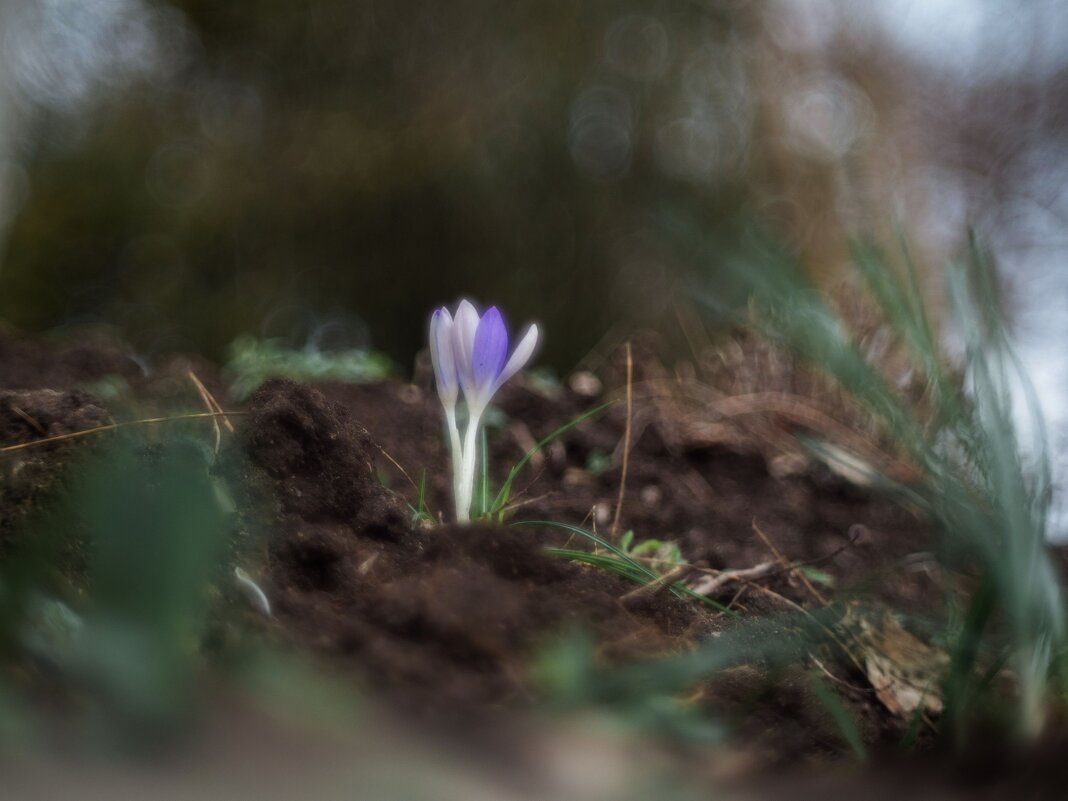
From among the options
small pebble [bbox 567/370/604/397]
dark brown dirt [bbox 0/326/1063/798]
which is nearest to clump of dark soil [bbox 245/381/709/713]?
dark brown dirt [bbox 0/326/1063/798]

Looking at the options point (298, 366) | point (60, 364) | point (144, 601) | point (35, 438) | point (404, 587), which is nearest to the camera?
point (144, 601)

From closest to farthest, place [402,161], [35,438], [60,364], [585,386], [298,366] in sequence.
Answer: [35,438] < [60,364] < [298,366] < [585,386] < [402,161]

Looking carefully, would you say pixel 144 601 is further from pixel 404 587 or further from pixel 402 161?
pixel 402 161

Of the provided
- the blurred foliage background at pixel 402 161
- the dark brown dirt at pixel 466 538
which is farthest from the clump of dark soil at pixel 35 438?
the blurred foliage background at pixel 402 161

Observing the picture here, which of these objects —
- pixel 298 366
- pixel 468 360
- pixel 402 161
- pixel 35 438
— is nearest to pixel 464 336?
pixel 468 360

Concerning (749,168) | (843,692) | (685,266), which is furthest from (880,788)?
(749,168)

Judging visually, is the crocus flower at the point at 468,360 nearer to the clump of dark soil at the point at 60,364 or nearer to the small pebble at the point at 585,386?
the clump of dark soil at the point at 60,364
